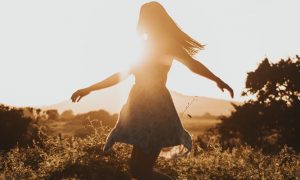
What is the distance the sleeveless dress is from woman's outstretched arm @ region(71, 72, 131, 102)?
131 millimetres

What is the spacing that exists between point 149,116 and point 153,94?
0.70 feet

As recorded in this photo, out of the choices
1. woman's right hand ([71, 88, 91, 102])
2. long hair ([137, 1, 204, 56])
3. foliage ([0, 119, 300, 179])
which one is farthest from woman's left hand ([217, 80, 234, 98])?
foliage ([0, 119, 300, 179])

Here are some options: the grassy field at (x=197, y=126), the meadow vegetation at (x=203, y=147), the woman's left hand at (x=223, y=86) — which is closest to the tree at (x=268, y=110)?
the meadow vegetation at (x=203, y=147)

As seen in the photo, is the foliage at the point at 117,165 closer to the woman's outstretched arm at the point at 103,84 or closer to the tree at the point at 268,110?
the woman's outstretched arm at the point at 103,84

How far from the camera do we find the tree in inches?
1280

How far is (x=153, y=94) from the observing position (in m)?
5.20

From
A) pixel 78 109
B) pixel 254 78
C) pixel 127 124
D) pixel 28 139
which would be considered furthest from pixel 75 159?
pixel 78 109

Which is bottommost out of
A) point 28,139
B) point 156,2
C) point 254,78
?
point 28,139

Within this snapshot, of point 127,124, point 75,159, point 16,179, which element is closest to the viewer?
point 127,124

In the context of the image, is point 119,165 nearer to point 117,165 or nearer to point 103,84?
point 117,165

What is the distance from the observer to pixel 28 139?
20.5 m

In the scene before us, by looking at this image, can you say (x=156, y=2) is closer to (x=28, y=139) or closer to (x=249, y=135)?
(x=28, y=139)

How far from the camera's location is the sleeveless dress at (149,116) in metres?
5.08

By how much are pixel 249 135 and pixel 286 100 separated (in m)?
3.17
